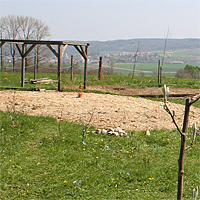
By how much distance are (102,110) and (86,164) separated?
122 inches

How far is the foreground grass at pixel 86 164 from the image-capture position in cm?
421

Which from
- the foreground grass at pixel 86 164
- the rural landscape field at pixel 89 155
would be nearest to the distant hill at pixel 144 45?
the rural landscape field at pixel 89 155

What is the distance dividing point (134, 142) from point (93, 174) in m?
1.72

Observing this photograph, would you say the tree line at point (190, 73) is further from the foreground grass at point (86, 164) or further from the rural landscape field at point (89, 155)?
the foreground grass at point (86, 164)

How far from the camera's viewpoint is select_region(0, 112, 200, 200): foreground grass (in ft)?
13.8

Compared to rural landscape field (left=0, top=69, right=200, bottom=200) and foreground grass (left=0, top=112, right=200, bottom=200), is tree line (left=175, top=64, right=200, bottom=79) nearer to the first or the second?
rural landscape field (left=0, top=69, right=200, bottom=200)

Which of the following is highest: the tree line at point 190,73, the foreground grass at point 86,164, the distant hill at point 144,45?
the distant hill at point 144,45

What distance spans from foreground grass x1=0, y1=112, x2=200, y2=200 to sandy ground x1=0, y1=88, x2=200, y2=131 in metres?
0.56

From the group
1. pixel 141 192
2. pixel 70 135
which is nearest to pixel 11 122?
pixel 70 135

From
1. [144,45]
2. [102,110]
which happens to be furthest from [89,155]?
[144,45]

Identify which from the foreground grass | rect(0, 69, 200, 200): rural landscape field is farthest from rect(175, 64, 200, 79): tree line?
the foreground grass

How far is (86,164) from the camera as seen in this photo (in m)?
5.04

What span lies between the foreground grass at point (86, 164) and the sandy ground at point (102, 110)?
1.83ft

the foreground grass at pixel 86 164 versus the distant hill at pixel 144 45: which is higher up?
the distant hill at pixel 144 45
